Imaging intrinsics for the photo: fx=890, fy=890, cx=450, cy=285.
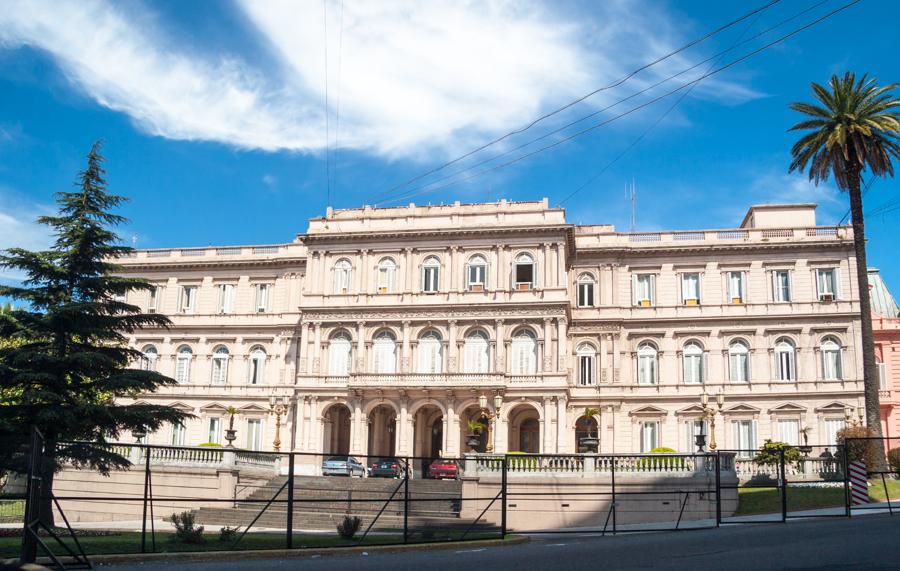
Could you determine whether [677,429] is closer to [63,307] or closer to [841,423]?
[841,423]

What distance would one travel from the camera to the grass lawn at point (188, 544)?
1819 centimetres

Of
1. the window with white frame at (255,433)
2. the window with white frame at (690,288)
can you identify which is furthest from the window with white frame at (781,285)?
the window with white frame at (255,433)

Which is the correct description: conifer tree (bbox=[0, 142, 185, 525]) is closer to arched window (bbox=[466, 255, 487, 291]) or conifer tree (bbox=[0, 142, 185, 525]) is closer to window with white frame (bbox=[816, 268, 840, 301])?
arched window (bbox=[466, 255, 487, 291])

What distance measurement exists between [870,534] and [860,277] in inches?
983

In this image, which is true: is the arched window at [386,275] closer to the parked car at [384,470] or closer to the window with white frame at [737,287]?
the parked car at [384,470]

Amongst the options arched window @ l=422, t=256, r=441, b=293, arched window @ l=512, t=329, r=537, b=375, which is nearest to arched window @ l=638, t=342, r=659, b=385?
arched window @ l=512, t=329, r=537, b=375

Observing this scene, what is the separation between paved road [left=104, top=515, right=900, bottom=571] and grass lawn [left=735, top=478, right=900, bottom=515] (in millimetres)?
8623

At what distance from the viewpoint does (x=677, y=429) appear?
5056cm

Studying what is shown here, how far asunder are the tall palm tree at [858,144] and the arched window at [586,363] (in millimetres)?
16027

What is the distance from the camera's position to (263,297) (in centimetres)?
5672

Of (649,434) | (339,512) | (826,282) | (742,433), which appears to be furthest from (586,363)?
(339,512)

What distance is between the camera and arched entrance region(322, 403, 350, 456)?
5081 cm

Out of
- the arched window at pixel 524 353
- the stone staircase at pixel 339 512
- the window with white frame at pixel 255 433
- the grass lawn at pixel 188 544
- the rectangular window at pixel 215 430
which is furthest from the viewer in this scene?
the rectangular window at pixel 215 430

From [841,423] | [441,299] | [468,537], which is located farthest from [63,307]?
[841,423]
